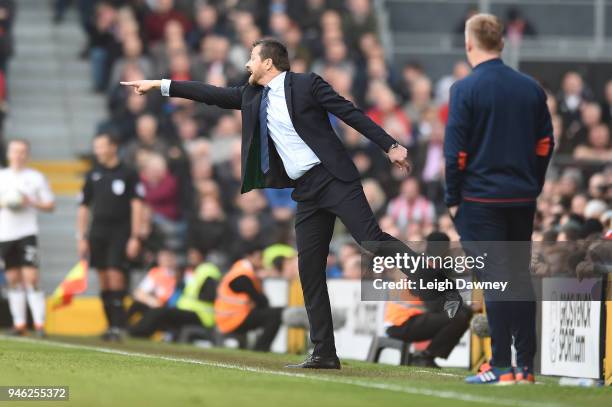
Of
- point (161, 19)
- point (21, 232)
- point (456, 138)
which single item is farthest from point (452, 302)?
point (161, 19)

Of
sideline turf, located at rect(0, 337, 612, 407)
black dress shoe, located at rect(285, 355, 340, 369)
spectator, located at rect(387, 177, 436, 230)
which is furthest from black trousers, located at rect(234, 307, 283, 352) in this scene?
black dress shoe, located at rect(285, 355, 340, 369)

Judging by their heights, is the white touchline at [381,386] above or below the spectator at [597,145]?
below

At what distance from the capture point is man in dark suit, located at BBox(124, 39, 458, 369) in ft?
33.2

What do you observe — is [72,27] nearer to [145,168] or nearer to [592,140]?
[145,168]

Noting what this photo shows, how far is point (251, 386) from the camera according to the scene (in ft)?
28.5

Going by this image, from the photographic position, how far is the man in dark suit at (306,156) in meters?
10.1

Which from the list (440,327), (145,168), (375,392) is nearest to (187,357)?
(440,327)

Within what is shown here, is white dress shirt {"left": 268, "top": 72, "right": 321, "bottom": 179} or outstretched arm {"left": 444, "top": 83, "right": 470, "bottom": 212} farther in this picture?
white dress shirt {"left": 268, "top": 72, "right": 321, "bottom": 179}

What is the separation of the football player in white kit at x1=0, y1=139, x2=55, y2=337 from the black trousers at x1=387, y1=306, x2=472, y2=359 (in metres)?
4.93

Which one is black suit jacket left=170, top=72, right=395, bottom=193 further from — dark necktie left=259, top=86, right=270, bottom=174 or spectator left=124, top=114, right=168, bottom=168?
spectator left=124, top=114, right=168, bottom=168

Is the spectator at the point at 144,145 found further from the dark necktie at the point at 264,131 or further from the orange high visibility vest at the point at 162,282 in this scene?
the dark necktie at the point at 264,131

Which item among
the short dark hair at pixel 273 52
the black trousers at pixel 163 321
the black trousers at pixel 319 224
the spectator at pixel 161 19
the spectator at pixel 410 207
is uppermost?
the spectator at pixel 161 19

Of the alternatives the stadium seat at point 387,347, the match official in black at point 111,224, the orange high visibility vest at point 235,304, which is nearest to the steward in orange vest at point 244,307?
the orange high visibility vest at point 235,304

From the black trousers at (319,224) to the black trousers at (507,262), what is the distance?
1228mm
